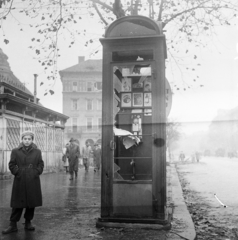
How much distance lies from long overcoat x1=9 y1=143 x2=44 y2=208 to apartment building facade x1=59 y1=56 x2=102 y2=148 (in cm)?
5903

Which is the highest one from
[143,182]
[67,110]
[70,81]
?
[70,81]

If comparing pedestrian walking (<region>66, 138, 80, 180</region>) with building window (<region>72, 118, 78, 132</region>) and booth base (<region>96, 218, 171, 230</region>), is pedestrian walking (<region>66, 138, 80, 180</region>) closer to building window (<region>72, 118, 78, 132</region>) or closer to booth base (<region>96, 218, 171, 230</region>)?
booth base (<region>96, 218, 171, 230</region>)

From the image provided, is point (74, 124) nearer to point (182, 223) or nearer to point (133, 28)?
point (182, 223)

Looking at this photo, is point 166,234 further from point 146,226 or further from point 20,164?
point 20,164

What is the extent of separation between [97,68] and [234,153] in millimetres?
31355

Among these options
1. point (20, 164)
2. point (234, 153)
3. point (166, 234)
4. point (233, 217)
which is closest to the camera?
point (166, 234)

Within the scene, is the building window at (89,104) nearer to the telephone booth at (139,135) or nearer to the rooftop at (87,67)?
the rooftop at (87,67)

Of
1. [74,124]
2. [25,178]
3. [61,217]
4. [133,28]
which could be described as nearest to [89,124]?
[74,124]

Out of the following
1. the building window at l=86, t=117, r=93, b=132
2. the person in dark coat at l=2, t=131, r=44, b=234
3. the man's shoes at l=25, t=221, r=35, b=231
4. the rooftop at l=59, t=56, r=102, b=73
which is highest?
the rooftop at l=59, t=56, r=102, b=73

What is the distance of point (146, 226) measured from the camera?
5520 mm

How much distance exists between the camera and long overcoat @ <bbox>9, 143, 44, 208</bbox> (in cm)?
541

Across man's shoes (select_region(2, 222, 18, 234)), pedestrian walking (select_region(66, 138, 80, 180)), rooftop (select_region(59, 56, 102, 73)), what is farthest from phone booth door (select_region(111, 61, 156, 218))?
rooftop (select_region(59, 56, 102, 73))

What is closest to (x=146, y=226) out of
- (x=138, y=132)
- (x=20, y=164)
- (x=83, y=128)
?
(x=138, y=132)

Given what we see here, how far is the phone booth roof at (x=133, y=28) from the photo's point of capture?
224 inches
